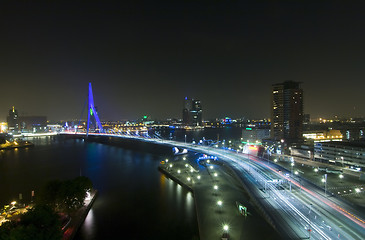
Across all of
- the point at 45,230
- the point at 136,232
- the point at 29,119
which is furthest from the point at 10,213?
the point at 29,119

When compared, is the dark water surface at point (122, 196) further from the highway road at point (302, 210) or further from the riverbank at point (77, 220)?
the highway road at point (302, 210)

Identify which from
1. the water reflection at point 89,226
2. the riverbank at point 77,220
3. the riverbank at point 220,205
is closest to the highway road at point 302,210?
the riverbank at point 220,205

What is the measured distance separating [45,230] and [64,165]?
42.8 feet

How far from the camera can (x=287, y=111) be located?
26703 mm

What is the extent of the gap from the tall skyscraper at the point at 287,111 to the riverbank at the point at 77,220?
22066 mm

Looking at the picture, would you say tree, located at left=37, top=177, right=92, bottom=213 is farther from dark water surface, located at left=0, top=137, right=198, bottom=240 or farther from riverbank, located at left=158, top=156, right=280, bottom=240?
riverbank, located at left=158, top=156, right=280, bottom=240

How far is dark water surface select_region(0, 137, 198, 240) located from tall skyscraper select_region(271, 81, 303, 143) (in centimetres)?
1681

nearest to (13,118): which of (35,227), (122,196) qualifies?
(122,196)

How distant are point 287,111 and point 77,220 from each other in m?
25.4

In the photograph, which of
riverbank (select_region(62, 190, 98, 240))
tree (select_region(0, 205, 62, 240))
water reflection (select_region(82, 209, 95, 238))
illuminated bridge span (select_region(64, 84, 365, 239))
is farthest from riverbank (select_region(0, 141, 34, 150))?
illuminated bridge span (select_region(64, 84, 365, 239))

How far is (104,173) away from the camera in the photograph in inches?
569

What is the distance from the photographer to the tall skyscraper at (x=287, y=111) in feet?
86.0

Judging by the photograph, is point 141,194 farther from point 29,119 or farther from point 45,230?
point 29,119

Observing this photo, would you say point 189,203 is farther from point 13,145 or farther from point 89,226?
point 13,145
